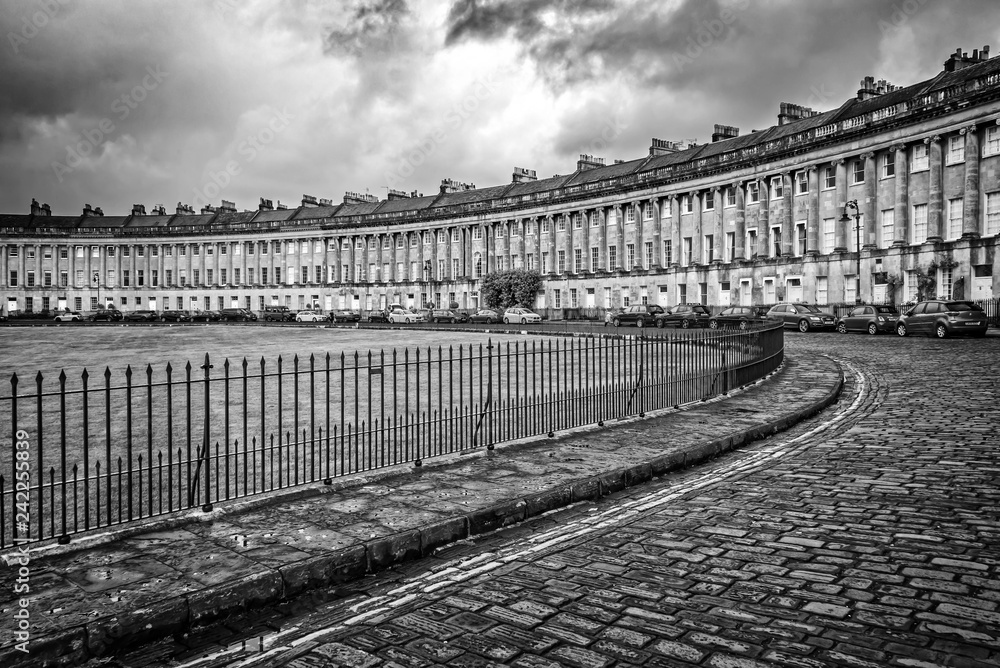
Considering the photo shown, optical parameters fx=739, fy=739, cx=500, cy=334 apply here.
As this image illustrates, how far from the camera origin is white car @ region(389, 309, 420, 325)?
67.5 metres

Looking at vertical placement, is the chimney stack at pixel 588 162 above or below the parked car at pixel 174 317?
above

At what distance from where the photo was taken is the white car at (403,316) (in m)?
67.5

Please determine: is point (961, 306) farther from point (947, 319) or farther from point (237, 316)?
point (237, 316)

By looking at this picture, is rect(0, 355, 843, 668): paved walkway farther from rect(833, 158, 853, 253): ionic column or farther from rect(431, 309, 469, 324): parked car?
rect(431, 309, 469, 324): parked car

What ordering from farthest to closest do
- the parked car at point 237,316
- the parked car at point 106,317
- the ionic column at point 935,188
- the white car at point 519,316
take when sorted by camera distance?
1. the parked car at point 106,317
2. the parked car at point 237,316
3. the white car at point 519,316
4. the ionic column at point 935,188

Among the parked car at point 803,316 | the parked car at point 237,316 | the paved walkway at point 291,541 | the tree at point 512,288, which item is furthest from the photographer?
the parked car at point 237,316

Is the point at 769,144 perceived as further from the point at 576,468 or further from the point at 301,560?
the point at 301,560

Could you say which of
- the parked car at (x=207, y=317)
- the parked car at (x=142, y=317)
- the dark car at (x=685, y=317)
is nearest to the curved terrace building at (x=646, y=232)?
the dark car at (x=685, y=317)

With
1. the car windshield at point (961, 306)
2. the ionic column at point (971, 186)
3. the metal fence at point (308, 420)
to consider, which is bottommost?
the metal fence at point (308, 420)

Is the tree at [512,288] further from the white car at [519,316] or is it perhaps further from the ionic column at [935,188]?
Result: the ionic column at [935,188]

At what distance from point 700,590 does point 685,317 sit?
42155mm

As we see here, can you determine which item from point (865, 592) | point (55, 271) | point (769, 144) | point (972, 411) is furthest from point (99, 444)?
point (55, 271)

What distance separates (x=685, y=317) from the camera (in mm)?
45562

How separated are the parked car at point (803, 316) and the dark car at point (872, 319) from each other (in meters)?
2.29
